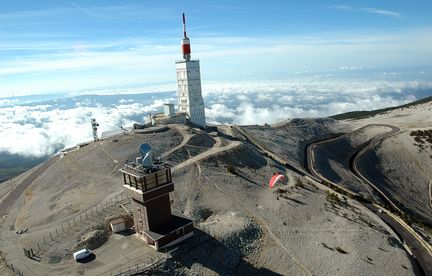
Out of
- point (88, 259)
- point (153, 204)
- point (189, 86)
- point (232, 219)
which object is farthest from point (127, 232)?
point (189, 86)

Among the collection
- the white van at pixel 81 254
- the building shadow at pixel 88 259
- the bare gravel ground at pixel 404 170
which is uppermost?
the white van at pixel 81 254

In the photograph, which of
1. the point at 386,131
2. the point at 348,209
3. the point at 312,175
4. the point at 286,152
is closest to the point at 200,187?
the point at 348,209

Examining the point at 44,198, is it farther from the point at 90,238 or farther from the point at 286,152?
the point at 286,152

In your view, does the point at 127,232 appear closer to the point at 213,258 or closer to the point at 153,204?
the point at 153,204

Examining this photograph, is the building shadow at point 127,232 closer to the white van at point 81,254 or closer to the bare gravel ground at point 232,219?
the bare gravel ground at point 232,219

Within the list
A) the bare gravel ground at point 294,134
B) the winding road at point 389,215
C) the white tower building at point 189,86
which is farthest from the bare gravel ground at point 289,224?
the white tower building at point 189,86

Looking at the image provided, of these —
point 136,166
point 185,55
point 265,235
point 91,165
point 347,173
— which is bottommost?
point 347,173

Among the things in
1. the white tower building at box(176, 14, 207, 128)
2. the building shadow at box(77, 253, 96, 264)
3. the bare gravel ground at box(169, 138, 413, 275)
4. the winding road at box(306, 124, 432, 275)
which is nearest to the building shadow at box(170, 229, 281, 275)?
the bare gravel ground at box(169, 138, 413, 275)

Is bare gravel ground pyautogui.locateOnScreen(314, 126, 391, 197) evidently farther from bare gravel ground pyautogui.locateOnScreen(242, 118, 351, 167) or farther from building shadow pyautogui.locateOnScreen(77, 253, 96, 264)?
building shadow pyautogui.locateOnScreen(77, 253, 96, 264)
